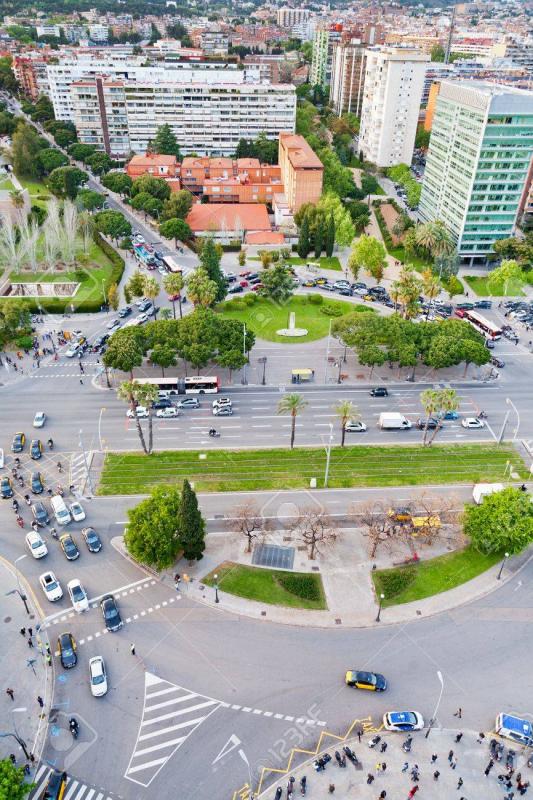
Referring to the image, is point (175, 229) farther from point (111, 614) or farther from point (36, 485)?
point (111, 614)

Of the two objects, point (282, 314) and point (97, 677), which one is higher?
point (97, 677)

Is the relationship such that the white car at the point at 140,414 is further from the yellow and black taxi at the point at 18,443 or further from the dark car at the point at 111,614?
the dark car at the point at 111,614

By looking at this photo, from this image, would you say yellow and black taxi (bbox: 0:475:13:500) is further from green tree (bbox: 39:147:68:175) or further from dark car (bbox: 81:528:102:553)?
green tree (bbox: 39:147:68:175)

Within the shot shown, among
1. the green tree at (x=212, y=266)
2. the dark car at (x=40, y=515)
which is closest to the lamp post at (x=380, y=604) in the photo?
the dark car at (x=40, y=515)

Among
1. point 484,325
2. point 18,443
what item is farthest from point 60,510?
point 484,325

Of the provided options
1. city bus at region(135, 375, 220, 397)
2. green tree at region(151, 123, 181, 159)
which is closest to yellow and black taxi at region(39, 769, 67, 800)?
city bus at region(135, 375, 220, 397)

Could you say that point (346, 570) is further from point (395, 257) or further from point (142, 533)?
point (395, 257)
